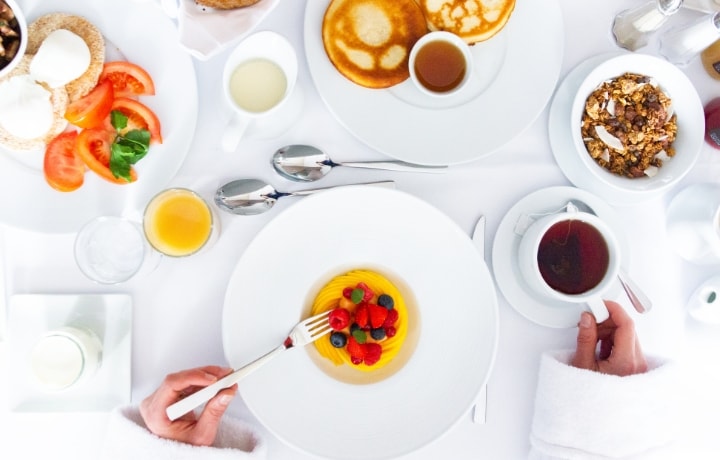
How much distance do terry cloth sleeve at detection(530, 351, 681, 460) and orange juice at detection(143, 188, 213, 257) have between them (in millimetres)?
677

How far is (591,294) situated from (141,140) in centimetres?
81

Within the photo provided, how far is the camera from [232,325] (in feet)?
3.34

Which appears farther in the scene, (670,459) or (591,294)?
(670,459)

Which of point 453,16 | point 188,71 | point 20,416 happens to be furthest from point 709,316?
point 20,416

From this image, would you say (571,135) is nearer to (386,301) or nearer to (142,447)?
(386,301)

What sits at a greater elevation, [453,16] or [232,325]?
[453,16]

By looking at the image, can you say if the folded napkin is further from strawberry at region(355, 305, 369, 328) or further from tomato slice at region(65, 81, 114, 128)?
strawberry at region(355, 305, 369, 328)

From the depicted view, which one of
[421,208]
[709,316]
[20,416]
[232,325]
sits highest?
[421,208]

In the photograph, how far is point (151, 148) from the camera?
106 cm

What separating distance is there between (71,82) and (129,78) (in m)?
0.10

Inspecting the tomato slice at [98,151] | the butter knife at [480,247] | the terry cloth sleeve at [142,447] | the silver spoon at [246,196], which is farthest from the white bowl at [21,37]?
the butter knife at [480,247]

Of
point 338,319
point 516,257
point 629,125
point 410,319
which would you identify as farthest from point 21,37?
point 629,125

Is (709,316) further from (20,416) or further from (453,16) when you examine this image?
(20,416)

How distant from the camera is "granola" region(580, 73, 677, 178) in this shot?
42.6 inches
